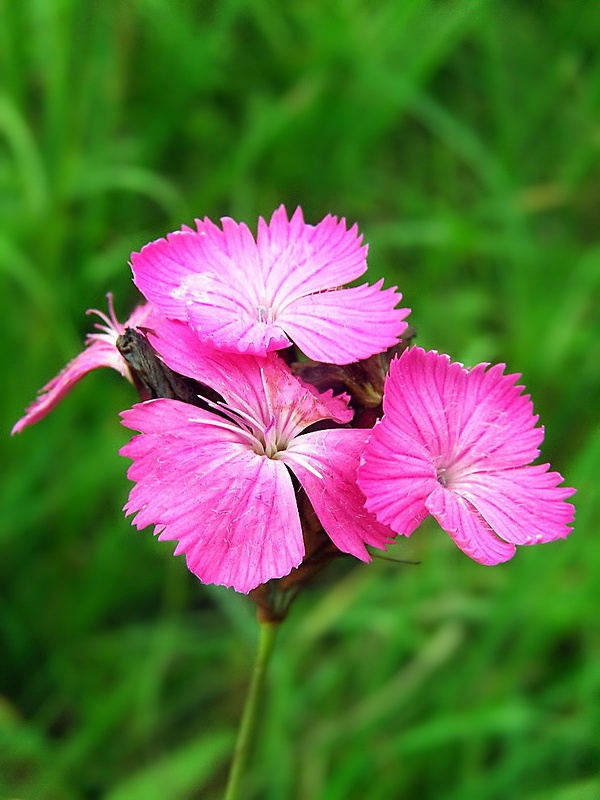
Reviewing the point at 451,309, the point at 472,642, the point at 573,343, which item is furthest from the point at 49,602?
the point at 573,343

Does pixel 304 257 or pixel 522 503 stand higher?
pixel 304 257

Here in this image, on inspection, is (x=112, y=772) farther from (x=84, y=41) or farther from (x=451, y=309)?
(x=84, y=41)

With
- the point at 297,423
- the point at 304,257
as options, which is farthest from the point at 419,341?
the point at 297,423

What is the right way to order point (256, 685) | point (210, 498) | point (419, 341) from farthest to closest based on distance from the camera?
point (419, 341), point (256, 685), point (210, 498)

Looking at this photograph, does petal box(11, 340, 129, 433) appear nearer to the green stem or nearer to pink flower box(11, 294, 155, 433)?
pink flower box(11, 294, 155, 433)

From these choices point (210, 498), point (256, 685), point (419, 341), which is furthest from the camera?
point (419, 341)

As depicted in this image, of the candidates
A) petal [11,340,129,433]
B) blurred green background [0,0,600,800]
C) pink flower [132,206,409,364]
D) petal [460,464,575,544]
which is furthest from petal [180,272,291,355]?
blurred green background [0,0,600,800]

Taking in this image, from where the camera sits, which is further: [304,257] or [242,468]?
[304,257]

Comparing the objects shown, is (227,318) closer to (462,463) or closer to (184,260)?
(184,260)
